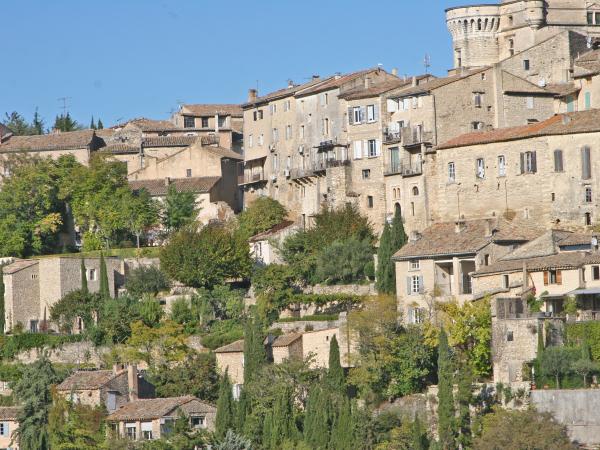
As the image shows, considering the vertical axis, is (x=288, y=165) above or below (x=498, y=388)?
above

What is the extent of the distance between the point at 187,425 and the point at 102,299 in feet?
47.3

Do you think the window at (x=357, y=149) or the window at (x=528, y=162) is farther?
the window at (x=357, y=149)

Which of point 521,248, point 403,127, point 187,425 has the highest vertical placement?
point 403,127

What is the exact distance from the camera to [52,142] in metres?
99.6

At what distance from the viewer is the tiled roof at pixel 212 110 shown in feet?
357

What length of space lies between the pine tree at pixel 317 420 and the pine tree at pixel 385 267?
9.81m

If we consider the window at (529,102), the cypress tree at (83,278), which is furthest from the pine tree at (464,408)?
the cypress tree at (83,278)

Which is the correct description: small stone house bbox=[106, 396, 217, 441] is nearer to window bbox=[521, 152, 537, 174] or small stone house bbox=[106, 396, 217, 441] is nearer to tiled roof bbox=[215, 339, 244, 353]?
tiled roof bbox=[215, 339, 244, 353]

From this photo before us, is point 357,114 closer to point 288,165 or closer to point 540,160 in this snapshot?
point 288,165

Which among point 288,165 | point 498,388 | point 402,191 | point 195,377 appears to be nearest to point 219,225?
point 288,165

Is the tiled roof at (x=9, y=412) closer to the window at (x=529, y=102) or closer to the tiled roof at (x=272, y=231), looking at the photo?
the tiled roof at (x=272, y=231)

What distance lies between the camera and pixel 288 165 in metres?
90.8

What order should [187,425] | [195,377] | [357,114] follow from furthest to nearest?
[357,114], [195,377], [187,425]

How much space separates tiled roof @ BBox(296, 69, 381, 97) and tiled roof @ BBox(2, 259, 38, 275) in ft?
51.4
